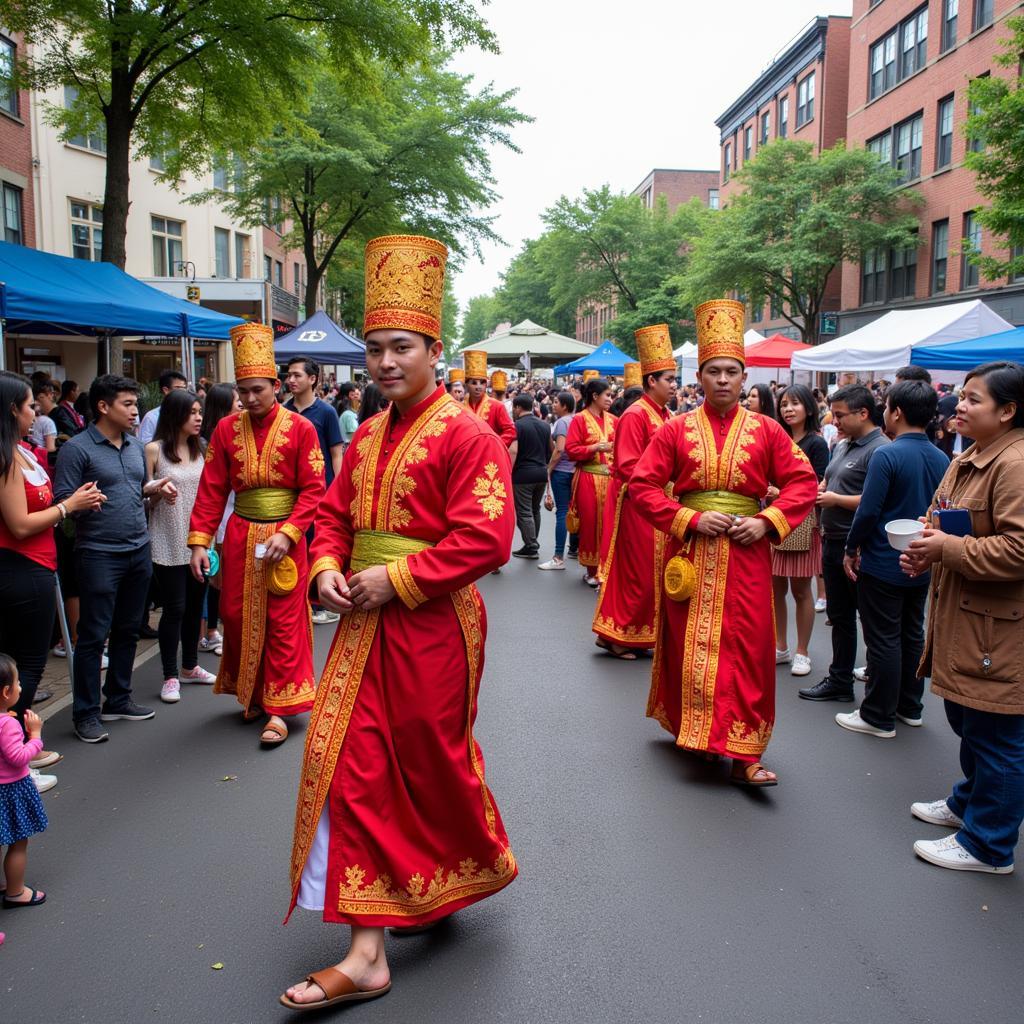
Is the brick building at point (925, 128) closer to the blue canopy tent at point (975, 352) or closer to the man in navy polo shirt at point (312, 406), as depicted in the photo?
the blue canopy tent at point (975, 352)

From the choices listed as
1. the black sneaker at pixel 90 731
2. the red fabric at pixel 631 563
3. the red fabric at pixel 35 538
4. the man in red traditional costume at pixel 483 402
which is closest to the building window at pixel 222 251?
the man in red traditional costume at pixel 483 402

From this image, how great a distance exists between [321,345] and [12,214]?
32.1 ft

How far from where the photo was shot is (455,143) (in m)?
21.6

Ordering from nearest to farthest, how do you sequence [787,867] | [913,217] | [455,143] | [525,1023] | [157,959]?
[525,1023] → [157,959] → [787,867] → [455,143] → [913,217]

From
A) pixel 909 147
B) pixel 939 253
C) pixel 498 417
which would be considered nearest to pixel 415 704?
pixel 498 417

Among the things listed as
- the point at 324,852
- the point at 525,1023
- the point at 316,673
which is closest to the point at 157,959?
the point at 324,852

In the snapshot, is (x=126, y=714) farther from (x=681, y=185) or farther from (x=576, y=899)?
(x=681, y=185)

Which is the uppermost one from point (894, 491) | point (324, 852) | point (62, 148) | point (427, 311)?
point (62, 148)

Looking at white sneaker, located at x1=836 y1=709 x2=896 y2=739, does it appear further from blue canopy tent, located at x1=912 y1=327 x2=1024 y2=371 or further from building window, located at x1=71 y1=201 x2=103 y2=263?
building window, located at x1=71 y1=201 x2=103 y2=263

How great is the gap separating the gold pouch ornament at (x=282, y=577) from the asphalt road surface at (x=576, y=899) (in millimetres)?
881

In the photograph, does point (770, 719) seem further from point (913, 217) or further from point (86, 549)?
point (913, 217)

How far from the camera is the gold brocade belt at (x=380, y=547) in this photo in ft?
9.95

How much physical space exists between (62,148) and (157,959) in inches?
907

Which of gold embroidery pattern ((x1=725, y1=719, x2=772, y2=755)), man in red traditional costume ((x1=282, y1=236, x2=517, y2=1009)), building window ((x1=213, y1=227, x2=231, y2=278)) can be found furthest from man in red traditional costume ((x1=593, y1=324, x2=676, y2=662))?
building window ((x1=213, y1=227, x2=231, y2=278))
